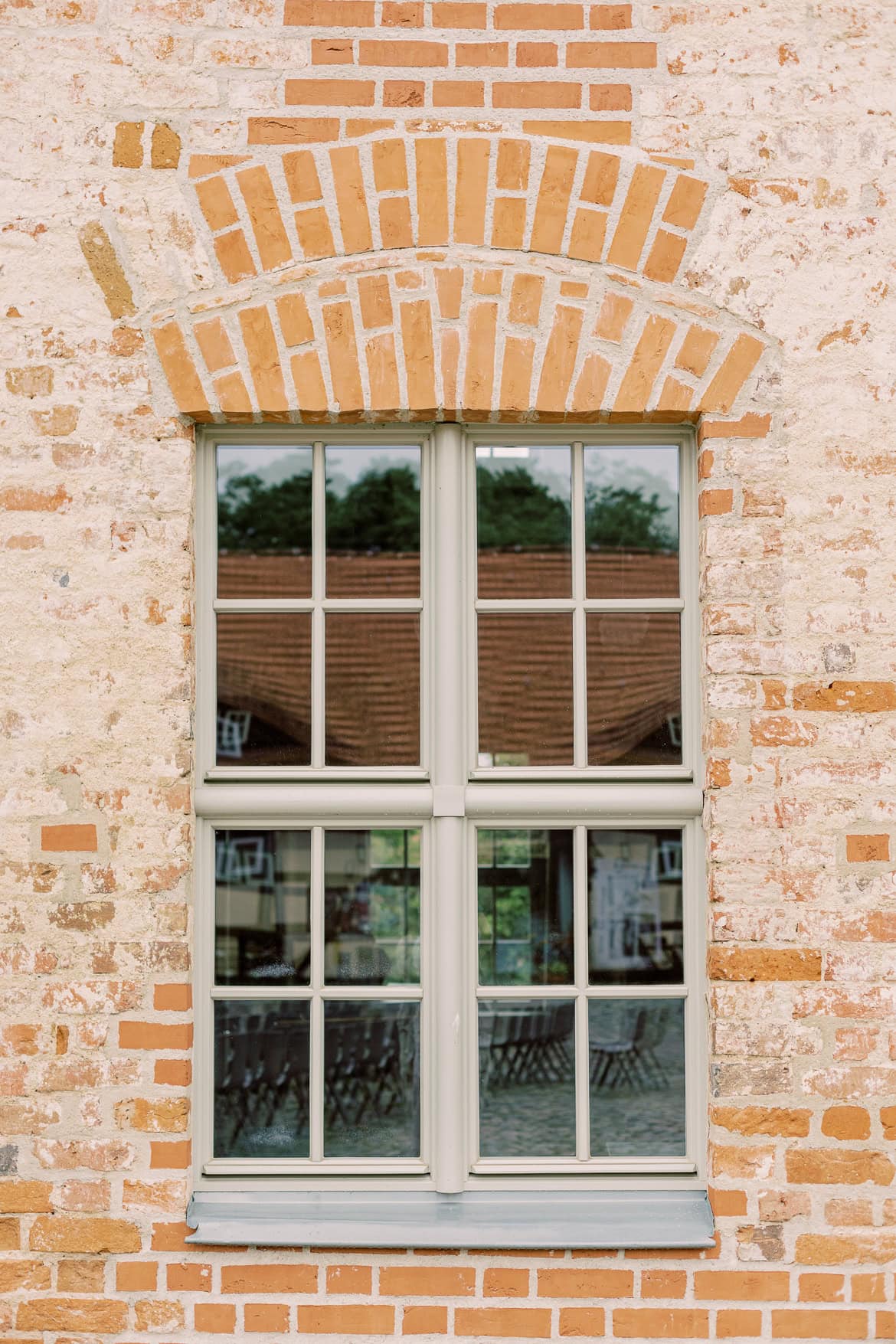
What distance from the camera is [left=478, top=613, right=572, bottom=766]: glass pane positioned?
304 centimetres

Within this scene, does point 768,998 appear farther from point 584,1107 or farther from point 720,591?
point 720,591

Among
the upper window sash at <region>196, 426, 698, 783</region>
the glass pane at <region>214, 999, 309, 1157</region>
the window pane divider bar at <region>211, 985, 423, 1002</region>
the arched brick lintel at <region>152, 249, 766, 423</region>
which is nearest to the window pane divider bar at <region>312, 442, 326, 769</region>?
the upper window sash at <region>196, 426, 698, 783</region>

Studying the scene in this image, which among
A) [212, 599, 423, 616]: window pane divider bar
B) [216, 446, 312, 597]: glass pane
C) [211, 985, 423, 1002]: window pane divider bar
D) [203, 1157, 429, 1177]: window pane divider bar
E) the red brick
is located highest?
[216, 446, 312, 597]: glass pane

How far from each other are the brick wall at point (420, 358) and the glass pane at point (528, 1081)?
1.31 ft

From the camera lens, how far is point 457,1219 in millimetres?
2854

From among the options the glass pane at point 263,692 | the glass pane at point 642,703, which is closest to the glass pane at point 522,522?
the glass pane at point 642,703

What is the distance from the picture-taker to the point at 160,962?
113 inches

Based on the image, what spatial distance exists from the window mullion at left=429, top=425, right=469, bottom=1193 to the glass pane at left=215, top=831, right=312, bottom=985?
327 millimetres

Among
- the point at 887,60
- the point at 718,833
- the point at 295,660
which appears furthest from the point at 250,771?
the point at 887,60

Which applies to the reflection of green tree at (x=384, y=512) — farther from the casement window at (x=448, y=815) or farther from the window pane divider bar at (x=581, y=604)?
the window pane divider bar at (x=581, y=604)

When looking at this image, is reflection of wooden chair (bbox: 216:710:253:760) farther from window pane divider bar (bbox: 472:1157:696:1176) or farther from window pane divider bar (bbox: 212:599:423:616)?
window pane divider bar (bbox: 472:1157:696:1176)

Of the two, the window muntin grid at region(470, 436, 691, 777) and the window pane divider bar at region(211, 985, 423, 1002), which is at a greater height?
the window muntin grid at region(470, 436, 691, 777)

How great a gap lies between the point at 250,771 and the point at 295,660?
294 millimetres

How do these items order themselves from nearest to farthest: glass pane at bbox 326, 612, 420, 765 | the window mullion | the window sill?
the window sill
the window mullion
glass pane at bbox 326, 612, 420, 765
